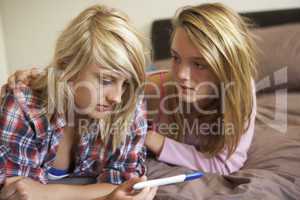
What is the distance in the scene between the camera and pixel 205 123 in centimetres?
109

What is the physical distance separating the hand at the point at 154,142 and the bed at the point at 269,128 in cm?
3

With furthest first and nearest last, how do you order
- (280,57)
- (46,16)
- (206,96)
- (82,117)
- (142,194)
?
(46,16) < (280,57) < (206,96) < (82,117) < (142,194)

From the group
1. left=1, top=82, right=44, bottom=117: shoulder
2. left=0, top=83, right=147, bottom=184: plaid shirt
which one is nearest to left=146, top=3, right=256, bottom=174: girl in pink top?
left=0, top=83, right=147, bottom=184: plaid shirt

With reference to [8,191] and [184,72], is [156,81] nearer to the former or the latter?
[184,72]

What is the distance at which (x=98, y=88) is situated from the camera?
32.6 inches

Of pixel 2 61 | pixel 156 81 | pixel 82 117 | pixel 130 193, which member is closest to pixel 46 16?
pixel 2 61

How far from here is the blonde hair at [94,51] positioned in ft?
2.64

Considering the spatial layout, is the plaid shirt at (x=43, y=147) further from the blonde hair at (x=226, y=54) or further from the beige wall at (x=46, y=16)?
the beige wall at (x=46, y=16)

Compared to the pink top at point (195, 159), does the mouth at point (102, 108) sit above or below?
above

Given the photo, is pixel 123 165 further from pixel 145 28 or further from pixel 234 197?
pixel 145 28

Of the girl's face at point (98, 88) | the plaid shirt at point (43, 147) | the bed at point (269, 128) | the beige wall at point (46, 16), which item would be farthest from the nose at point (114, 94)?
the beige wall at point (46, 16)

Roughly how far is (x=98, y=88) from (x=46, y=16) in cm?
126

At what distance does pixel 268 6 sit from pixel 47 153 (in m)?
1.28

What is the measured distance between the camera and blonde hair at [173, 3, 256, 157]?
3.08 feet
